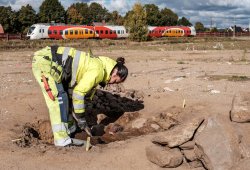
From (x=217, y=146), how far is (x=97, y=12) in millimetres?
88824

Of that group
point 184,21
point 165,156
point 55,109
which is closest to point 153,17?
point 184,21

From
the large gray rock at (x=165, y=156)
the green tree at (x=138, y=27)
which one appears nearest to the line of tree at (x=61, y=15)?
the green tree at (x=138, y=27)

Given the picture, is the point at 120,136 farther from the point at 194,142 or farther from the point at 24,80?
the point at 24,80

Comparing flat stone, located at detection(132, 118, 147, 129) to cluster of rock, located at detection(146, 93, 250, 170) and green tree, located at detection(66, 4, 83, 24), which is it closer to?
cluster of rock, located at detection(146, 93, 250, 170)

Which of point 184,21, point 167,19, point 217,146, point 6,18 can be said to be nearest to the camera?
point 217,146

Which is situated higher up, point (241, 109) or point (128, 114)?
point (241, 109)

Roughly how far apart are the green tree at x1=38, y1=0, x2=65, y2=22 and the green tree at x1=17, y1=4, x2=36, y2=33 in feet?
15.0

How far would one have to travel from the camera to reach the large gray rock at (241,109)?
555 centimetres

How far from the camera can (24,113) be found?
729 cm

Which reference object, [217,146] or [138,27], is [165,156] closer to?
[217,146]

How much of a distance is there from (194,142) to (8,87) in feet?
20.4

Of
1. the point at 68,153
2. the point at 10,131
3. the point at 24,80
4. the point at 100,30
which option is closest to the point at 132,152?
the point at 68,153

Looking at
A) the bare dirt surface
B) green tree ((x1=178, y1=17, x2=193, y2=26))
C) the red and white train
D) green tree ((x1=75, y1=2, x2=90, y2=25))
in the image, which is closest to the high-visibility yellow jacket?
the bare dirt surface

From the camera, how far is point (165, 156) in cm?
465
